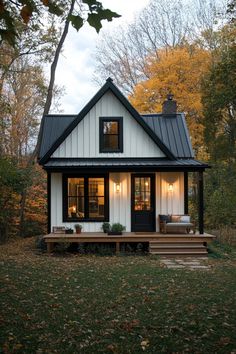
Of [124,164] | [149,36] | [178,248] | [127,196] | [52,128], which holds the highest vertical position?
Answer: [149,36]

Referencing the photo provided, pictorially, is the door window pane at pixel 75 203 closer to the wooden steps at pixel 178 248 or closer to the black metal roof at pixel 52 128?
the black metal roof at pixel 52 128

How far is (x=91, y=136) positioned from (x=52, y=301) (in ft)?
32.0

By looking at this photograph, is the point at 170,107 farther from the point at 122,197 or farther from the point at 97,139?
the point at 122,197

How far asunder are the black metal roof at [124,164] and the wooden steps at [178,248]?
8.92ft

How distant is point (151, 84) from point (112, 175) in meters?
11.5

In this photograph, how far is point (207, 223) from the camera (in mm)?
22531

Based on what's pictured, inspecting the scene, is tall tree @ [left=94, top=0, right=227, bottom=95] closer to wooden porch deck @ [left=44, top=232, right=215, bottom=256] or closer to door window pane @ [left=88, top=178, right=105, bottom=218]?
door window pane @ [left=88, top=178, right=105, bottom=218]

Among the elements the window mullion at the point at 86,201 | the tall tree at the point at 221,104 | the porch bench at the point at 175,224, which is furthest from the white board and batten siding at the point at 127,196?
the tall tree at the point at 221,104

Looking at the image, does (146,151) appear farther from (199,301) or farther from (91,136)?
(199,301)

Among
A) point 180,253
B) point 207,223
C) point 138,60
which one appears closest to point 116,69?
point 138,60

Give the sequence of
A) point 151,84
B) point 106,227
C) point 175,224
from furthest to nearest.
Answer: point 151,84
point 106,227
point 175,224

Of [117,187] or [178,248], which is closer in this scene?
[178,248]

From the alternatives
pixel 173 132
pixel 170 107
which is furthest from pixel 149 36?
pixel 173 132

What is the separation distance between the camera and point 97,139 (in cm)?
1623
